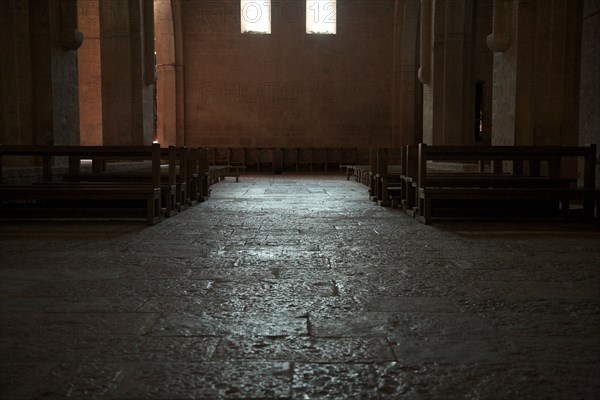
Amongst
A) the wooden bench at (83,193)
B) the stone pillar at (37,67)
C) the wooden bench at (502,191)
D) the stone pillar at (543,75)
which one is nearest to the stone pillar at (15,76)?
the stone pillar at (37,67)

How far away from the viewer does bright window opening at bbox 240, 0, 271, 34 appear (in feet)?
67.3

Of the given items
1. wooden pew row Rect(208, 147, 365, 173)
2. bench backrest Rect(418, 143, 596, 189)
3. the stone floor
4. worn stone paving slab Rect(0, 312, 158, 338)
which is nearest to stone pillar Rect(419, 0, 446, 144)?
bench backrest Rect(418, 143, 596, 189)

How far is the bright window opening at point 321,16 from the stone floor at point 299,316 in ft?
53.4

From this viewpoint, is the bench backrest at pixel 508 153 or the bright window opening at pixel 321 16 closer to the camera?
the bench backrest at pixel 508 153

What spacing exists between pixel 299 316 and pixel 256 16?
1893 centimetres

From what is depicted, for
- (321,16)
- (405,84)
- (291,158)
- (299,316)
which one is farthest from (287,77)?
(299,316)

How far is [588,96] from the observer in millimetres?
9789

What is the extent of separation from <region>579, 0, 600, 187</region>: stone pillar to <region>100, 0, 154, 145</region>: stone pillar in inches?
325

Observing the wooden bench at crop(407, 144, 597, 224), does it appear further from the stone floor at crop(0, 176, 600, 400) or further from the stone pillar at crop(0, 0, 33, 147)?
the stone pillar at crop(0, 0, 33, 147)

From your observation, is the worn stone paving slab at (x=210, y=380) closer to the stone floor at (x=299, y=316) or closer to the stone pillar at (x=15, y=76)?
the stone floor at (x=299, y=316)

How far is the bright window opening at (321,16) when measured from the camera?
67.8 feet

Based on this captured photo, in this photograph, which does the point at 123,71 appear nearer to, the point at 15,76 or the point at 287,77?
the point at 15,76

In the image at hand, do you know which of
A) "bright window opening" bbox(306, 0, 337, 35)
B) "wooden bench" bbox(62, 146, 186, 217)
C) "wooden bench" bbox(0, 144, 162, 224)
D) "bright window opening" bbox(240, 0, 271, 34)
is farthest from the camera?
"bright window opening" bbox(306, 0, 337, 35)

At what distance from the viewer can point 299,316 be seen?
2.92 metres
